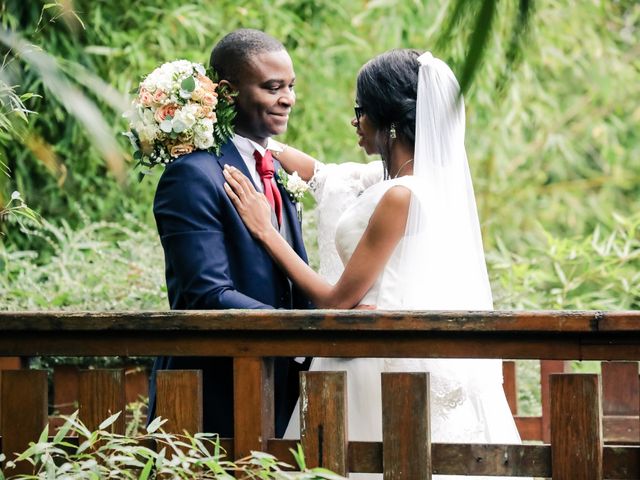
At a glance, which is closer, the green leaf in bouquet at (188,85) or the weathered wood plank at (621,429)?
the green leaf in bouquet at (188,85)

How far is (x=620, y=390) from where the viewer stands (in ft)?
11.1

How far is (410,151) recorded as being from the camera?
2742 millimetres

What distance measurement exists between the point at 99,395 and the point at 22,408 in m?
0.15

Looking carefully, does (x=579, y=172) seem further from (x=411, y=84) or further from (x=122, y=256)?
(x=411, y=84)

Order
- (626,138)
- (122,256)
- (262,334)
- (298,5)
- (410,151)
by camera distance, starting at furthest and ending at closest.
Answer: (626,138) < (298,5) < (122,256) < (410,151) < (262,334)

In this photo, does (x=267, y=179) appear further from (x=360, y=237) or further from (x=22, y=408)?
(x=22, y=408)

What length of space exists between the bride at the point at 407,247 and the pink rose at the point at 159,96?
25 cm

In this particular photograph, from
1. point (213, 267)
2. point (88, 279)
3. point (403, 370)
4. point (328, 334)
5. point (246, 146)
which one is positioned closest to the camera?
point (328, 334)

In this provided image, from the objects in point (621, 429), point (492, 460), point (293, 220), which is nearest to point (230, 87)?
point (293, 220)

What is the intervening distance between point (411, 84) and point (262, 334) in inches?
40.3

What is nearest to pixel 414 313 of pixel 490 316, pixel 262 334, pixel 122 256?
pixel 490 316

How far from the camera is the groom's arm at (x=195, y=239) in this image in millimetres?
2445

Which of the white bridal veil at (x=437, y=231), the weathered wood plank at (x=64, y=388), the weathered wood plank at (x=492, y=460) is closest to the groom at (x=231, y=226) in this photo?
the white bridal veil at (x=437, y=231)

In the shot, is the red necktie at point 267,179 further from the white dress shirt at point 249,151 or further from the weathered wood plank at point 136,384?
the weathered wood plank at point 136,384
